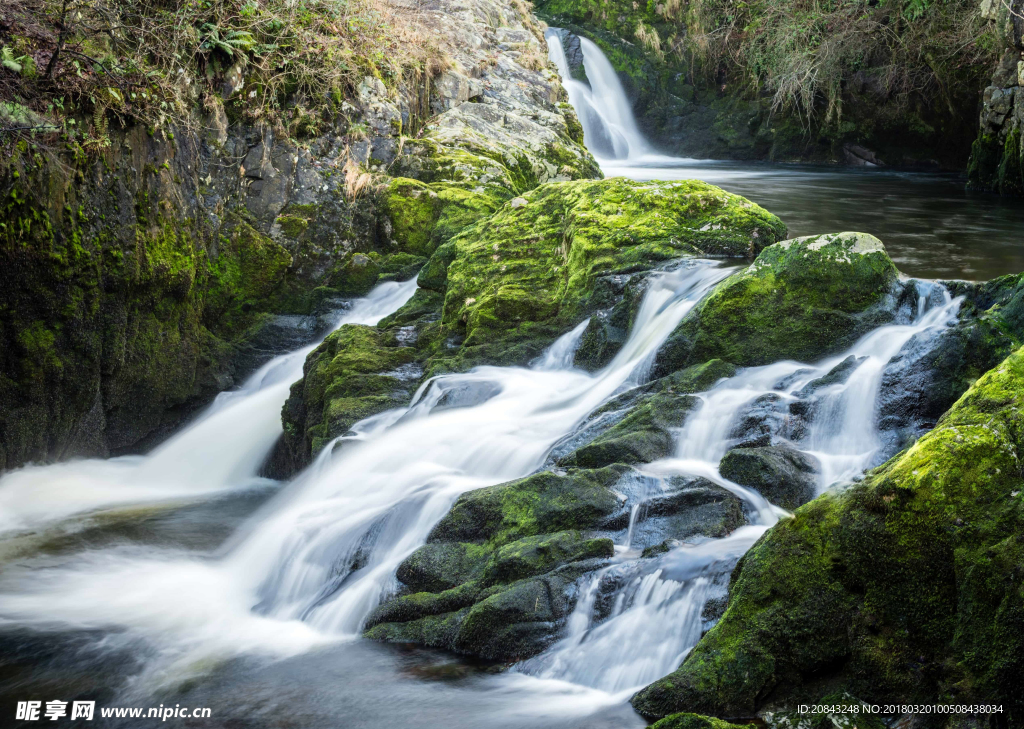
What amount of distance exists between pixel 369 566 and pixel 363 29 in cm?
793

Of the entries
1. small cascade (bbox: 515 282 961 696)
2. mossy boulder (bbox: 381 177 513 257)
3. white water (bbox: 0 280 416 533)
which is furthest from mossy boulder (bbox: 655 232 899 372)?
mossy boulder (bbox: 381 177 513 257)

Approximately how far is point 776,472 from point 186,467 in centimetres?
538

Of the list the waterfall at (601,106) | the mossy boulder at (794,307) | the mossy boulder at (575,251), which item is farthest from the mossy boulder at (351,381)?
the waterfall at (601,106)

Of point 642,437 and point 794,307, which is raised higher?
point 794,307

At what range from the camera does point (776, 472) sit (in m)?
4.63

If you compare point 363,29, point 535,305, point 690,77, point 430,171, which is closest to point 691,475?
point 535,305

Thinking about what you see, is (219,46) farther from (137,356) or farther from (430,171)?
(137,356)

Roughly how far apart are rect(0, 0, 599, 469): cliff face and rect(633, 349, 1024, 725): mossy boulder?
19.1 feet

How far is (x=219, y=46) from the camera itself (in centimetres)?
910

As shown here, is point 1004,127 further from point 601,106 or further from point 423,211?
point 423,211

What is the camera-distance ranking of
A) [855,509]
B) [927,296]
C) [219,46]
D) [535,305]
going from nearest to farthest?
[855,509], [927,296], [535,305], [219,46]

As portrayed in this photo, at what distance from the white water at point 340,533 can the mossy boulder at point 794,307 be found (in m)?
0.37

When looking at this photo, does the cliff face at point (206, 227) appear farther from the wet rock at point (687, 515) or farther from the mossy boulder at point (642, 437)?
the wet rock at point (687, 515)

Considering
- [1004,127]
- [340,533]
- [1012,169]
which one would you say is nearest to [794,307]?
[340,533]
